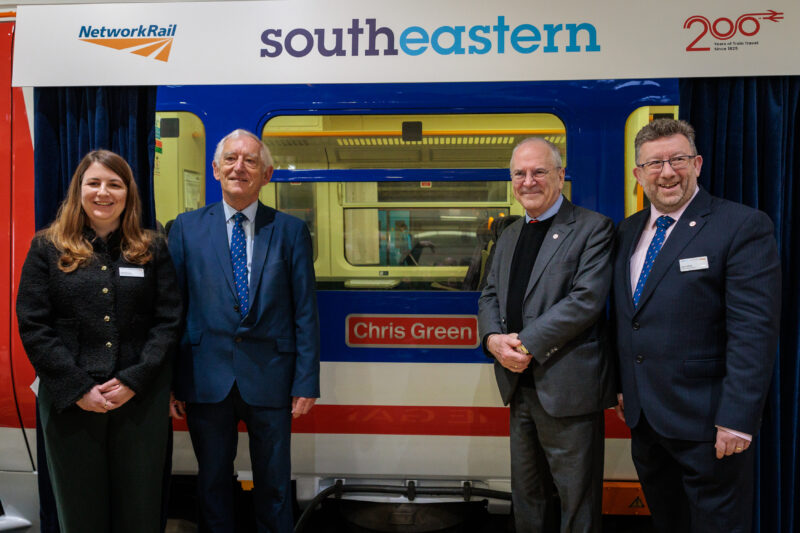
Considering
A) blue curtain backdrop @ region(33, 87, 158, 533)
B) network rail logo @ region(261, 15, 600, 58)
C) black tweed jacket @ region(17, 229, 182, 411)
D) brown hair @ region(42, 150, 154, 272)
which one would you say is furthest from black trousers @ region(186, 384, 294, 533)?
network rail logo @ region(261, 15, 600, 58)

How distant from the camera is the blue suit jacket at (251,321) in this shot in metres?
1.96

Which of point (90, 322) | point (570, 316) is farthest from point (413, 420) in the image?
point (90, 322)

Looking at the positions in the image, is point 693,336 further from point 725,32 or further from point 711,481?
point 725,32

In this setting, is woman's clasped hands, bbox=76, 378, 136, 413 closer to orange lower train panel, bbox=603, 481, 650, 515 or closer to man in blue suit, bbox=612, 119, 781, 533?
man in blue suit, bbox=612, 119, 781, 533

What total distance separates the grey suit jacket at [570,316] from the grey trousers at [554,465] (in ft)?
0.24

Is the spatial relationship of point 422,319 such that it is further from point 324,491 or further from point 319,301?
point 324,491

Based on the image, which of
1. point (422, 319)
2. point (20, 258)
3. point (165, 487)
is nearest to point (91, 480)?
point (165, 487)

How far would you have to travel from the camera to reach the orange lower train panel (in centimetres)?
246

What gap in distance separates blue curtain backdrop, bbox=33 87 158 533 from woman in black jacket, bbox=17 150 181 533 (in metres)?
0.66

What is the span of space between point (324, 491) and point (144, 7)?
2.53 m

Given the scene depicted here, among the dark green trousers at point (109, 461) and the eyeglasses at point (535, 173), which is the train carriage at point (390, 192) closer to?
the eyeglasses at point (535, 173)

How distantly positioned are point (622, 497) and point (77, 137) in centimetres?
326

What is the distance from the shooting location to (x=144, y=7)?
2.41 meters

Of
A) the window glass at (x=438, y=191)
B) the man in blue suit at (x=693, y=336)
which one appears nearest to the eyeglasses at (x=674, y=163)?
the man in blue suit at (x=693, y=336)
